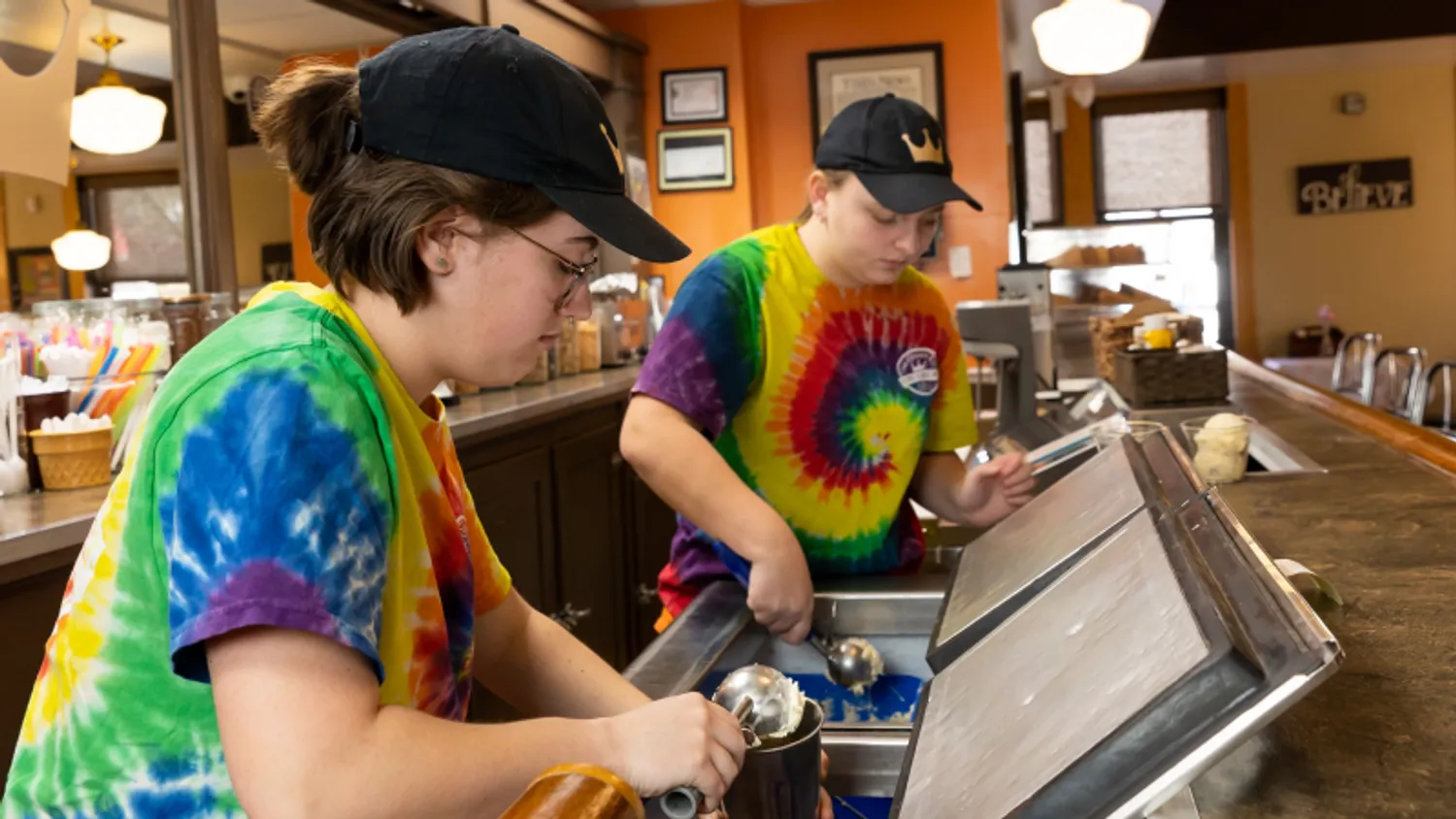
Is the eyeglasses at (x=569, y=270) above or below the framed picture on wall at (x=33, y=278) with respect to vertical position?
below

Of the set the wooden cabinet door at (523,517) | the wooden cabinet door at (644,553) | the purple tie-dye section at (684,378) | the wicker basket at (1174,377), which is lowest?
the wooden cabinet door at (644,553)

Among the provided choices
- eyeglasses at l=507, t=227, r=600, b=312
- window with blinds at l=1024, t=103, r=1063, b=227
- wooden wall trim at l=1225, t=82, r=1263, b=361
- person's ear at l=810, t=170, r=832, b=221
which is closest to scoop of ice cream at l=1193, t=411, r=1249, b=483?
person's ear at l=810, t=170, r=832, b=221

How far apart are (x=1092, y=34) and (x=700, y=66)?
8.97ft

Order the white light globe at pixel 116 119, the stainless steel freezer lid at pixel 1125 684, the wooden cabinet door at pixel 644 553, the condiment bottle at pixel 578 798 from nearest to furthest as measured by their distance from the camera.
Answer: the condiment bottle at pixel 578 798
the stainless steel freezer lid at pixel 1125 684
the white light globe at pixel 116 119
the wooden cabinet door at pixel 644 553

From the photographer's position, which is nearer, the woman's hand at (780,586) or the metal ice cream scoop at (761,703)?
the metal ice cream scoop at (761,703)

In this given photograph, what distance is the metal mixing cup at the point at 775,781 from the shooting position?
3.13ft

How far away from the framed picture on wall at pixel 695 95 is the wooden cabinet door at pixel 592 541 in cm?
255

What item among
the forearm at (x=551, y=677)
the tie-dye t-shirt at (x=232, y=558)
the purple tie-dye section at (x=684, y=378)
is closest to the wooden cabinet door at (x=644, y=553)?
the purple tie-dye section at (x=684, y=378)

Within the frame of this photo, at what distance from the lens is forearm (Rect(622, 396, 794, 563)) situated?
1658 mm

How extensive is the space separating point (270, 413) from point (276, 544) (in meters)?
0.08

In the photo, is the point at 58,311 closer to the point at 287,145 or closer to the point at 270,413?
the point at 287,145

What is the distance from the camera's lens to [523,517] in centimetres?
357

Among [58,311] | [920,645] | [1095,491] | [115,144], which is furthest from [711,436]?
[115,144]

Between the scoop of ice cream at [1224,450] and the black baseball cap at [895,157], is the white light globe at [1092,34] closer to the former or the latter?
the scoop of ice cream at [1224,450]
